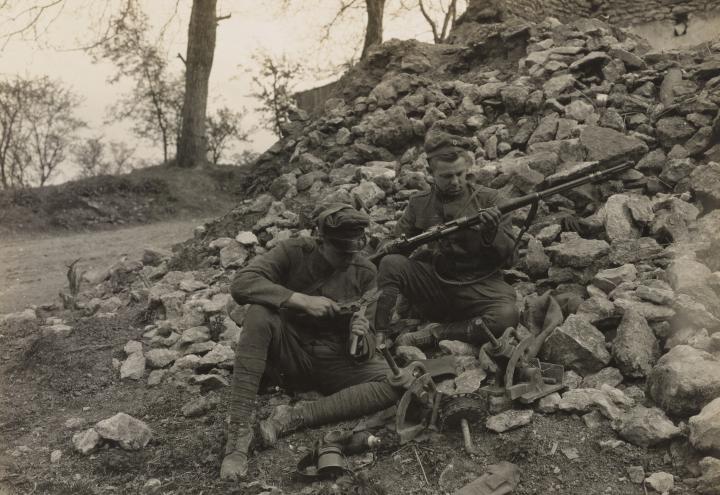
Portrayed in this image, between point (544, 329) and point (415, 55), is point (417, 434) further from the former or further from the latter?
point (415, 55)

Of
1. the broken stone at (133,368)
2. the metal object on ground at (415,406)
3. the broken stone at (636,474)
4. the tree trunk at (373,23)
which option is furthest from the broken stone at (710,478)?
the tree trunk at (373,23)

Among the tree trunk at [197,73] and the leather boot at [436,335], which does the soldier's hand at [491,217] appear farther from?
the tree trunk at [197,73]

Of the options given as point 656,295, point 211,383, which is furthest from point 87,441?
point 656,295

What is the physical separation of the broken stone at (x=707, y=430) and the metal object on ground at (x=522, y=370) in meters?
0.78

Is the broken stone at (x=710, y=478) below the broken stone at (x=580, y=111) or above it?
below

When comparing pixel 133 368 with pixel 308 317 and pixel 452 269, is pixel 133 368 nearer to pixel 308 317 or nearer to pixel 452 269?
pixel 308 317

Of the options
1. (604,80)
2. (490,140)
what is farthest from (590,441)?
(604,80)

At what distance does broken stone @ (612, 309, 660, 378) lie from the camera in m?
3.70

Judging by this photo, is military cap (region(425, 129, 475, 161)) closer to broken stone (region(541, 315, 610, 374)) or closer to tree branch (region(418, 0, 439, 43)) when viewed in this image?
broken stone (region(541, 315, 610, 374))

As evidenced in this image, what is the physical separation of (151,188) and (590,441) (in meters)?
11.7

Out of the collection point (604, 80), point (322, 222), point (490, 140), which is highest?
point (604, 80)

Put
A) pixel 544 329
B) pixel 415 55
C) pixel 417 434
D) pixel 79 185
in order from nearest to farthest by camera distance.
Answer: pixel 417 434 → pixel 544 329 → pixel 415 55 → pixel 79 185

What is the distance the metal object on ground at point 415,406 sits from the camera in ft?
11.5

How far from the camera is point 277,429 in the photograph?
3.65 meters
